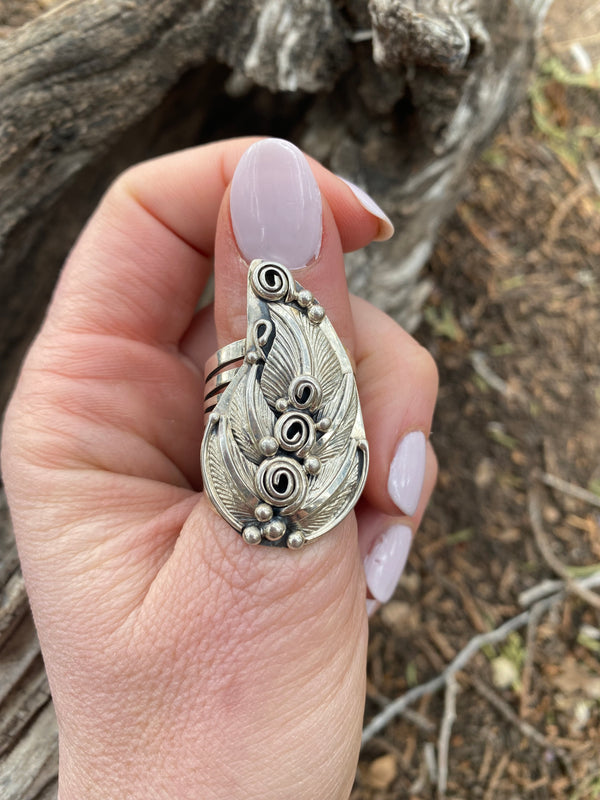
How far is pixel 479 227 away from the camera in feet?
9.31

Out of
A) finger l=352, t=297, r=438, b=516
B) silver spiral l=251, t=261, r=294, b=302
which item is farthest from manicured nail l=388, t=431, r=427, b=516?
silver spiral l=251, t=261, r=294, b=302

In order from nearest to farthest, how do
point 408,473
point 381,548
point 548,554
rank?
point 408,473 < point 381,548 < point 548,554

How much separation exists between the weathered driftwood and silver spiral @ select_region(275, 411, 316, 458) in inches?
29.9

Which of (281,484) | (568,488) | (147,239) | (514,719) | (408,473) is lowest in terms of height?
(514,719)

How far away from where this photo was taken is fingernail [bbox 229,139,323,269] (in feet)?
3.68

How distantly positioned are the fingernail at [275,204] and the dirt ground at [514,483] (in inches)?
58.0

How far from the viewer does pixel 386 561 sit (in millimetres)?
1439

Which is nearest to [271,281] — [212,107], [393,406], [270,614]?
[393,406]

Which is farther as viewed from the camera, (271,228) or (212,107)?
(212,107)

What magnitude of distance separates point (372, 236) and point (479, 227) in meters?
1.59

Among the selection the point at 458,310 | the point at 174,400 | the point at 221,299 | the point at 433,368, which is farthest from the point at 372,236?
the point at 458,310

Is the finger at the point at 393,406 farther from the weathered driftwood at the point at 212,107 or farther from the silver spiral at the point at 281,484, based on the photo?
the weathered driftwood at the point at 212,107

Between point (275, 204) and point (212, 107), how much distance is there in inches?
44.3

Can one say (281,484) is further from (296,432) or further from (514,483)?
(514,483)
